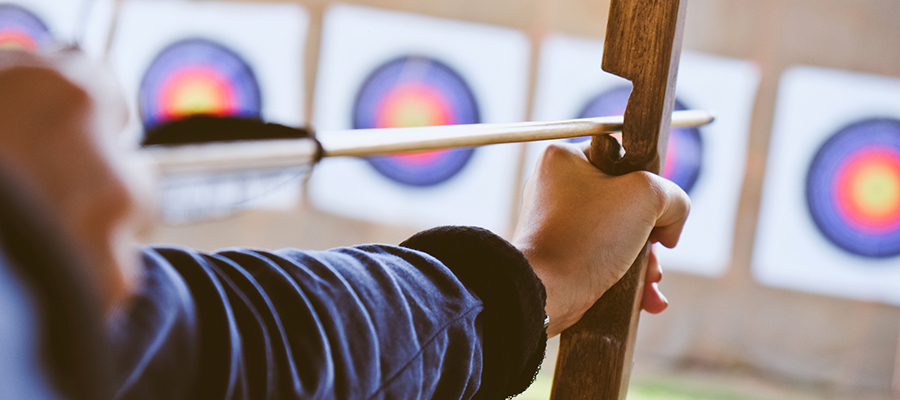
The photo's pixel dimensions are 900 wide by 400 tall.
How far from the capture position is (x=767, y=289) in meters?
2.19

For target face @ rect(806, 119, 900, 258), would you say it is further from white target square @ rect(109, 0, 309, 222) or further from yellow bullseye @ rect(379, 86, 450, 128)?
white target square @ rect(109, 0, 309, 222)

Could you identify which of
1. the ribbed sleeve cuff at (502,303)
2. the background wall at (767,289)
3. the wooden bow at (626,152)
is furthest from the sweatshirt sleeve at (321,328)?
the background wall at (767,289)

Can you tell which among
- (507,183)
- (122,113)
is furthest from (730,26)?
(122,113)

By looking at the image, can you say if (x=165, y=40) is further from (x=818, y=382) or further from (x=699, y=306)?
(x=818, y=382)

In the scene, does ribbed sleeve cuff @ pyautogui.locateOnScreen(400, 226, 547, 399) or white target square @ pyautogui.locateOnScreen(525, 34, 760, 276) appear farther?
white target square @ pyautogui.locateOnScreen(525, 34, 760, 276)

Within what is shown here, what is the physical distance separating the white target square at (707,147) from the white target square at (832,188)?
0.11 metres

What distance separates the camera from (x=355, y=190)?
2.46 metres

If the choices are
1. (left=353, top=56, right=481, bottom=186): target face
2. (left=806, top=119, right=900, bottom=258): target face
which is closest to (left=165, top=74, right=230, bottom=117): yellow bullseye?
(left=353, top=56, right=481, bottom=186): target face

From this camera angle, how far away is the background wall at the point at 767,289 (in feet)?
6.88

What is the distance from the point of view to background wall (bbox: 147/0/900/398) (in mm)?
2098

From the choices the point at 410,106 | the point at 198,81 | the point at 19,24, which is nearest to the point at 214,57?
the point at 198,81

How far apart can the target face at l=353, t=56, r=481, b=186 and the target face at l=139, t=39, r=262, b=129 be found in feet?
1.51

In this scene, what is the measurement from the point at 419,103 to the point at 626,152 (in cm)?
183

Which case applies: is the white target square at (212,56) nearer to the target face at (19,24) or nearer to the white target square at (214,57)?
the white target square at (214,57)
